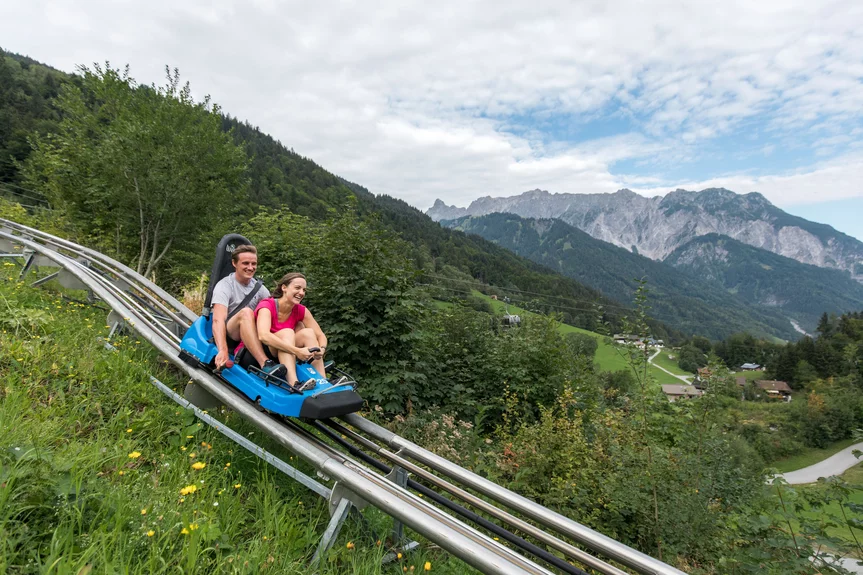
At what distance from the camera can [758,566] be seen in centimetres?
308

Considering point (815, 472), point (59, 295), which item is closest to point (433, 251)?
point (815, 472)

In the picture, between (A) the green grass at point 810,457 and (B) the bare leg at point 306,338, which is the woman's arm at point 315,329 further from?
(A) the green grass at point 810,457

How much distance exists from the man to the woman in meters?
0.09

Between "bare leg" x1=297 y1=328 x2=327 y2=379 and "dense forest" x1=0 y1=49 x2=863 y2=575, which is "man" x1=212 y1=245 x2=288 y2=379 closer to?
"bare leg" x1=297 y1=328 x2=327 y2=379

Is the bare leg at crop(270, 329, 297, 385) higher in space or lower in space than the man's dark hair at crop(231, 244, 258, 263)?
lower

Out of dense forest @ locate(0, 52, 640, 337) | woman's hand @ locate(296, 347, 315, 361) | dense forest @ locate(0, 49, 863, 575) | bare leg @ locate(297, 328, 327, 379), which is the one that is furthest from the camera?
dense forest @ locate(0, 52, 640, 337)

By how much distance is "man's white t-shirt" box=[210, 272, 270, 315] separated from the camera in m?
4.02

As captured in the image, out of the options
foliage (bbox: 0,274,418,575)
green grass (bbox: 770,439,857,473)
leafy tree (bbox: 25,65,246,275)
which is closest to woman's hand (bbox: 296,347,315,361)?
foliage (bbox: 0,274,418,575)

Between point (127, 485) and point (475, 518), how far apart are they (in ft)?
6.56

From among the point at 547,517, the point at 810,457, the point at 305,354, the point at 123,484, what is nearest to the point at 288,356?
the point at 305,354

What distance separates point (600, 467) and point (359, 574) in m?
4.28

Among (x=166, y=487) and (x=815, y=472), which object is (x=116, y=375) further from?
(x=815, y=472)

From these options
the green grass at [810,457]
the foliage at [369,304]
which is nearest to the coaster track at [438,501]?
the foliage at [369,304]

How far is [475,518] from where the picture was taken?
262 centimetres
